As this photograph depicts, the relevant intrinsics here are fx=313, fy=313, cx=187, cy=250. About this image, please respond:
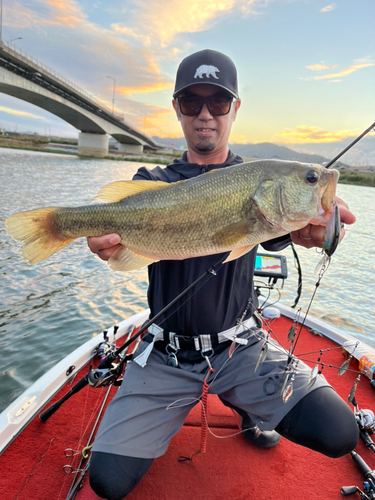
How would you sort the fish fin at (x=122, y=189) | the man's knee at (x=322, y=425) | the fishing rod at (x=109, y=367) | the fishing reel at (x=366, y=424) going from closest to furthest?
the man's knee at (x=322, y=425)
the fishing rod at (x=109, y=367)
the fish fin at (x=122, y=189)
the fishing reel at (x=366, y=424)

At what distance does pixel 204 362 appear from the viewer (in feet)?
9.45

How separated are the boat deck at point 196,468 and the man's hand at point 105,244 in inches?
70.6

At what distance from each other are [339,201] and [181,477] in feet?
8.67

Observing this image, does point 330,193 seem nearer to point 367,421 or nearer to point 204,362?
point 204,362

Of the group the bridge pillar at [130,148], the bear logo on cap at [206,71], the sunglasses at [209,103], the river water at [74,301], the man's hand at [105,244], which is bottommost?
the river water at [74,301]

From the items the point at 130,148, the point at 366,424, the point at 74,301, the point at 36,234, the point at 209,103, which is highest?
the point at 130,148

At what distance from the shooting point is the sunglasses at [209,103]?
331 centimetres

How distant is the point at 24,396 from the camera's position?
3.07 meters

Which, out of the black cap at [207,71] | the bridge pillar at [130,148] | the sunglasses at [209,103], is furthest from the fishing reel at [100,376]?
the bridge pillar at [130,148]

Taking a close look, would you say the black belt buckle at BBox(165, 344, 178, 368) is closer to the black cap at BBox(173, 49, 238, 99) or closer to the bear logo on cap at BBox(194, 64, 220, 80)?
the black cap at BBox(173, 49, 238, 99)

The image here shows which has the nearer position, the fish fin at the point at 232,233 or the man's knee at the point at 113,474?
the man's knee at the point at 113,474

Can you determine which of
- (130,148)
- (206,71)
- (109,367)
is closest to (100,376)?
(109,367)

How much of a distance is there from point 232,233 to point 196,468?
2.11 meters

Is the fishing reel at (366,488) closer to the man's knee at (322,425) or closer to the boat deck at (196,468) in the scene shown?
the boat deck at (196,468)
